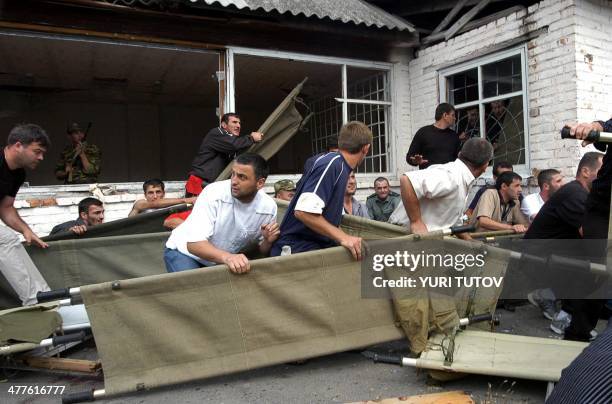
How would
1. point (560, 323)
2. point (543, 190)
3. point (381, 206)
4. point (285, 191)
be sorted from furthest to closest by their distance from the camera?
point (381, 206), point (285, 191), point (543, 190), point (560, 323)

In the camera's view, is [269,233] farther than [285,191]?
No

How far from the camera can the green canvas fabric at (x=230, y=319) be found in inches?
111

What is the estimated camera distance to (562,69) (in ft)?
18.3

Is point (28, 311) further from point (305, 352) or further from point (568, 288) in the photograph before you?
point (568, 288)

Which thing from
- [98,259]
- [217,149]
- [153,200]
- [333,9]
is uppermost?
[333,9]

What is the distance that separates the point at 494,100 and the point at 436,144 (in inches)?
52.0

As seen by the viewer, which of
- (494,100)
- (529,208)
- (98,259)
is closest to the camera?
(98,259)

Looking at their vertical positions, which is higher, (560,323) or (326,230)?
(326,230)

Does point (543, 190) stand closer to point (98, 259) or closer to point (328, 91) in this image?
point (98, 259)

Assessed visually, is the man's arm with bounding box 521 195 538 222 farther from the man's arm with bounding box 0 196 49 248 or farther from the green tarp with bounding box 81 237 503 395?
the man's arm with bounding box 0 196 49 248

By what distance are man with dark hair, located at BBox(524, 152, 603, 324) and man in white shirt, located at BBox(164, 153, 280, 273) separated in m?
2.22

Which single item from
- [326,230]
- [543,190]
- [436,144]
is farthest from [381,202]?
[326,230]

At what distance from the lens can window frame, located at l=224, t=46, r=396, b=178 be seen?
6.45 metres

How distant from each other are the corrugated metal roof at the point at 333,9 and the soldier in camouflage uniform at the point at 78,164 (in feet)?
10.6
